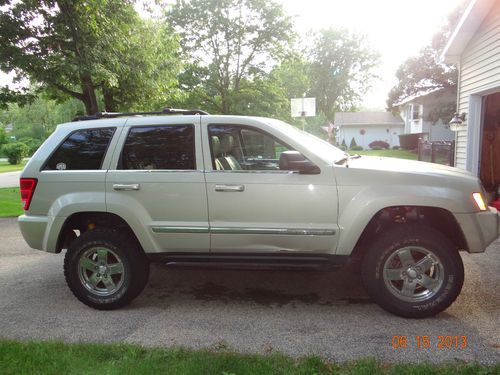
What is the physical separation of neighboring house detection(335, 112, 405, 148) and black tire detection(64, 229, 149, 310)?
50.6 metres

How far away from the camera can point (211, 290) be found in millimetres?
4801

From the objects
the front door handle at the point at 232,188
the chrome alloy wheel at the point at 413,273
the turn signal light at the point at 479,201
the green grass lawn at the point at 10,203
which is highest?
the front door handle at the point at 232,188

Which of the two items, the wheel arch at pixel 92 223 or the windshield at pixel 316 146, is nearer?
the windshield at pixel 316 146

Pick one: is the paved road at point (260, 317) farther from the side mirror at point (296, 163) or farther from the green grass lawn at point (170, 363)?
the side mirror at point (296, 163)

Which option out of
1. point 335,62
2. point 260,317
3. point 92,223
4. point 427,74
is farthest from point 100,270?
point 335,62

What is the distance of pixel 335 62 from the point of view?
6050cm

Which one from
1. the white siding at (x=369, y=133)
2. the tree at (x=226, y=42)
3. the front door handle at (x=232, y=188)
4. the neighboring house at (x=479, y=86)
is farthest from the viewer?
the white siding at (x=369, y=133)

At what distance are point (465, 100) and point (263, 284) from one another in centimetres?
900

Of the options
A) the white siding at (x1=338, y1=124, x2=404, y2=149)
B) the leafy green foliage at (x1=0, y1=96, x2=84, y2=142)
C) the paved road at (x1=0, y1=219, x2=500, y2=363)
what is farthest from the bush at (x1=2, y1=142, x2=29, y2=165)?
the white siding at (x1=338, y1=124, x2=404, y2=149)

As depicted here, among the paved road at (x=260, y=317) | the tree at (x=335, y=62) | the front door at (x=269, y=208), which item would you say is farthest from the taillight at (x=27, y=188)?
the tree at (x=335, y=62)

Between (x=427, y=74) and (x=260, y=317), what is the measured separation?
31.3 meters

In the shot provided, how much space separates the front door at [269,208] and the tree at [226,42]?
69.4 ft

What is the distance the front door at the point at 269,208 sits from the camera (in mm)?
3885

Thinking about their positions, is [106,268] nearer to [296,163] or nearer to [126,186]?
[126,186]
